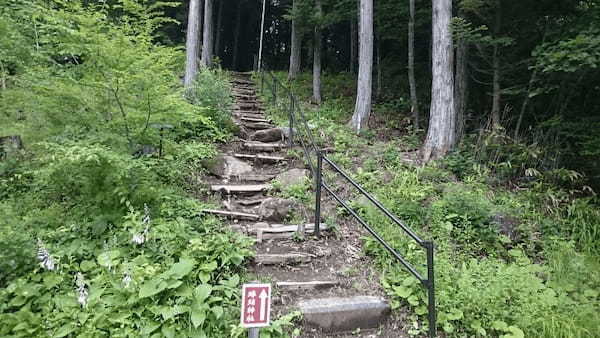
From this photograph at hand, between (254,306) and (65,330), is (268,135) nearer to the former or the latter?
(65,330)

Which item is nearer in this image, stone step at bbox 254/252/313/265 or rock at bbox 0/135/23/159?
stone step at bbox 254/252/313/265

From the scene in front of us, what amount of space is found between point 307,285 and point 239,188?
212 centimetres

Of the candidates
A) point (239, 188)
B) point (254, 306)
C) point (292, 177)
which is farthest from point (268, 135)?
point (254, 306)

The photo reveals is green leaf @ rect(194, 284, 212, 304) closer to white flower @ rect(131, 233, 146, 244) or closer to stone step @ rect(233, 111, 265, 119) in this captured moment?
white flower @ rect(131, 233, 146, 244)

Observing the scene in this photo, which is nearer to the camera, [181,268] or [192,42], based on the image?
[181,268]

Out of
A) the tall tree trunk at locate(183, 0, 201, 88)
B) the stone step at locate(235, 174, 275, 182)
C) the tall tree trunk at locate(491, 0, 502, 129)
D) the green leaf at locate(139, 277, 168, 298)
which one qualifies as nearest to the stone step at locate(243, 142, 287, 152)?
the stone step at locate(235, 174, 275, 182)

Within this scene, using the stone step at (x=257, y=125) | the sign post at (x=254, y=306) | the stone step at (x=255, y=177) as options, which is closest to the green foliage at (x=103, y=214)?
the sign post at (x=254, y=306)

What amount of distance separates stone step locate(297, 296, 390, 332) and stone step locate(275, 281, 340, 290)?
0.19 metres

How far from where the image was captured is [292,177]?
5.24 m

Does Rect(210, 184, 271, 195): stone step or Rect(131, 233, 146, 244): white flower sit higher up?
Rect(210, 184, 271, 195): stone step

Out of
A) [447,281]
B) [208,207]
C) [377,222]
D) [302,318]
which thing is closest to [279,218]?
[208,207]

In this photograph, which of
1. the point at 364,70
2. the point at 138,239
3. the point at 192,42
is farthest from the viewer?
the point at 192,42

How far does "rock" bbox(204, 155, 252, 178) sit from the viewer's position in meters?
5.32

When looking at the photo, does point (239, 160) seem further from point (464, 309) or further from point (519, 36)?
point (519, 36)
